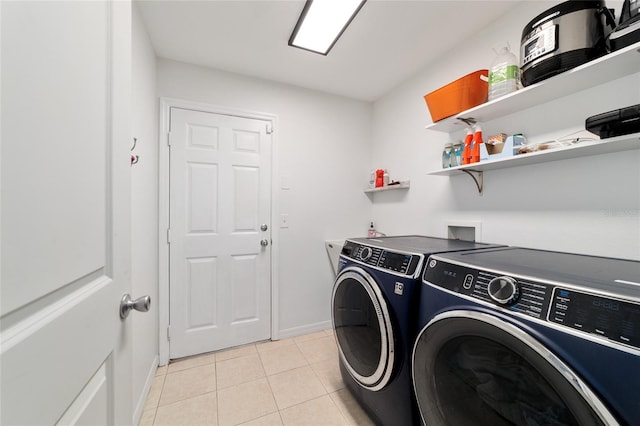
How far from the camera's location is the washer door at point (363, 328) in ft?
3.76

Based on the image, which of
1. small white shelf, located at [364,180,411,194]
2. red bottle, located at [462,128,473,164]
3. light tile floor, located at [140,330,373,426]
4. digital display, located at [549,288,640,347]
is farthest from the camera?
small white shelf, located at [364,180,411,194]

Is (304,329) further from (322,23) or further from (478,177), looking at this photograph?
(322,23)

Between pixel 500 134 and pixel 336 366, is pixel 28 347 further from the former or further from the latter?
pixel 500 134

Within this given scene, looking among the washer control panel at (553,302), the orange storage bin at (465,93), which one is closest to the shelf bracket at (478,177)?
the orange storage bin at (465,93)

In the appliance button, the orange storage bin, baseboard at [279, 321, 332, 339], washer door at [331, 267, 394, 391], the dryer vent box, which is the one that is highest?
the orange storage bin

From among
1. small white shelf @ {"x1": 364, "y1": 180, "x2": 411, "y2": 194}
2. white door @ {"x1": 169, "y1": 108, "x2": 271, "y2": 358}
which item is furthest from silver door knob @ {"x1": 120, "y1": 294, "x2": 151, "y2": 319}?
small white shelf @ {"x1": 364, "y1": 180, "x2": 411, "y2": 194}

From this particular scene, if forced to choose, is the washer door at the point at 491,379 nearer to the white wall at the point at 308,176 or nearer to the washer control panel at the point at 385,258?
the washer control panel at the point at 385,258

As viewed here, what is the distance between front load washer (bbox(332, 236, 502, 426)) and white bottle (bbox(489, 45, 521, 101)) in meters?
0.94

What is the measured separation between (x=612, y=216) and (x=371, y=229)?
178cm

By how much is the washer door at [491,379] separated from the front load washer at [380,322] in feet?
0.47

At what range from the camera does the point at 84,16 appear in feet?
1.72

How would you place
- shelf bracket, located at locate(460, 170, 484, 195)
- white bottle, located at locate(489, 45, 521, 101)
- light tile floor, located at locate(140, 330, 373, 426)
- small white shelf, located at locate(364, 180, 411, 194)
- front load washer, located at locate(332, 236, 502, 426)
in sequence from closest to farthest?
1. front load washer, located at locate(332, 236, 502, 426)
2. white bottle, located at locate(489, 45, 521, 101)
3. light tile floor, located at locate(140, 330, 373, 426)
4. shelf bracket, located at locate(460, 170, 484, 195)
5. small white shelf, located at locate(364, 180, 411, 194)

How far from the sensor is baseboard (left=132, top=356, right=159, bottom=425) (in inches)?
55.9

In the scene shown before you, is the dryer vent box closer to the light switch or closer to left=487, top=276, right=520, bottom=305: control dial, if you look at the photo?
left=487, top=276, right=520, bottom=305: control dial
